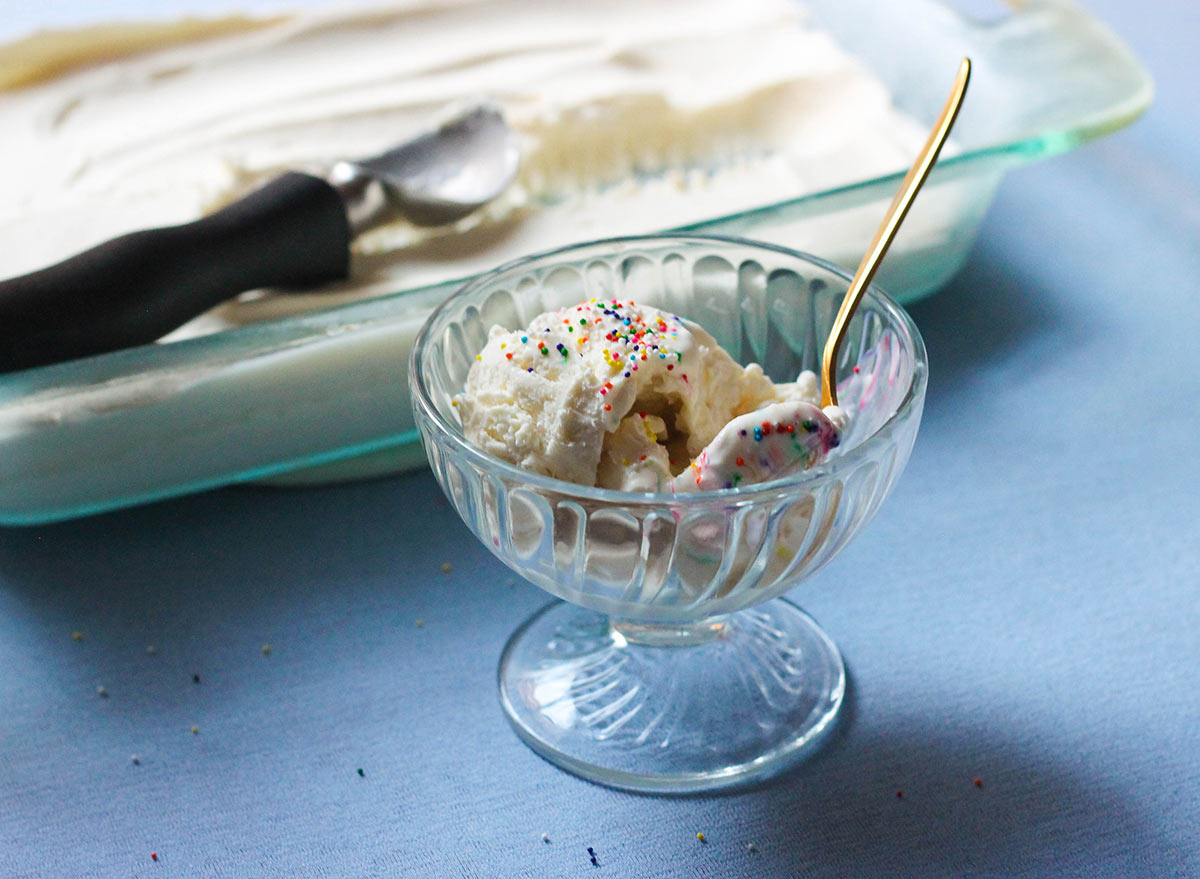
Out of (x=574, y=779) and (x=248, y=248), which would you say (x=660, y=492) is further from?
(x=248, y=248)

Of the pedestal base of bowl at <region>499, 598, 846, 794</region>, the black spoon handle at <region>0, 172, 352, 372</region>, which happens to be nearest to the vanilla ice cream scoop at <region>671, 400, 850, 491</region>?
the pedestal base of bowl at <region>499, 598, 846, 794</region>

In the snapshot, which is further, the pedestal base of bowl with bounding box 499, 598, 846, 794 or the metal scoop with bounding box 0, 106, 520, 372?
the metal scoop with bounding box 0, 106, 520, 372

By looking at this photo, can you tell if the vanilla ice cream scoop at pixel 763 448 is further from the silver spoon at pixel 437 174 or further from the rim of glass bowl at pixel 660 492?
the silver spoon at pixel 437 174

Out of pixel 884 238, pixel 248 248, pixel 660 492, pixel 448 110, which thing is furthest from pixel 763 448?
A: pixel 448 110

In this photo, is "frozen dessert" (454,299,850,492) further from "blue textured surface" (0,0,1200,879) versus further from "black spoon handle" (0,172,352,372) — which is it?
"black spoon handle" (0,172,352,372)

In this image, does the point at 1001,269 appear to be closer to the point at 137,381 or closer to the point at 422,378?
the point at 422,378

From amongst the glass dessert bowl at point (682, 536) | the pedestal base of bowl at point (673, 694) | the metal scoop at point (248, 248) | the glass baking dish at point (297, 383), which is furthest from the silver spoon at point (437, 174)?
the pedestal base of bowl at point (673, 694)

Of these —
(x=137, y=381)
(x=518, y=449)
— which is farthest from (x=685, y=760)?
(x=137, y=381)
